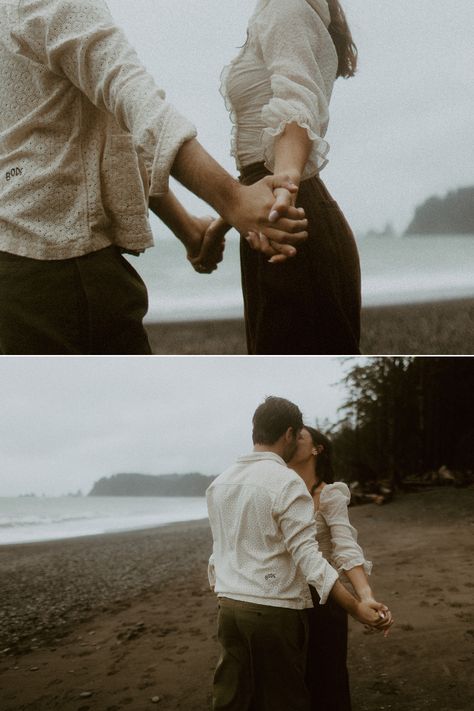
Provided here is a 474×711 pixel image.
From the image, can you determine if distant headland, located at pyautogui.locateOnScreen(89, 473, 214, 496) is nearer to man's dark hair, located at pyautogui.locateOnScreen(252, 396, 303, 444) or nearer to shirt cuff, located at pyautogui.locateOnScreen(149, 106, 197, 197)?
man's dark hair, located at pyautogui.locateOnScreen(252, 396, 303, 444)

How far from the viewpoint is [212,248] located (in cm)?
162

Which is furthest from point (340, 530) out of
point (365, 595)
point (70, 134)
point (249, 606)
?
point (70, 134)

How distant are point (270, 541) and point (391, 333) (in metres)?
0.56

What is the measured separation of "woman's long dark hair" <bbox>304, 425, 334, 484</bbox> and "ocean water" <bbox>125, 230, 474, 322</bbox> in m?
0.32

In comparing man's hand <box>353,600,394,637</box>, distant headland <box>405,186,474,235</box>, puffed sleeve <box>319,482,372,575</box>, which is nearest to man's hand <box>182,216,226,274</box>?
distant headland <box>405,186,474,235</box>

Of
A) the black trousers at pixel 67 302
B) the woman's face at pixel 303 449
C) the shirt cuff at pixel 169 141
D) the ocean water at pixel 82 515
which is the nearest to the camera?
the shirt cuff at pixel 169 141

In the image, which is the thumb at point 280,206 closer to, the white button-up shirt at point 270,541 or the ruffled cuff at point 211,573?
the white button-up shirt at point 270,541

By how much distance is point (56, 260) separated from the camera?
1262mm

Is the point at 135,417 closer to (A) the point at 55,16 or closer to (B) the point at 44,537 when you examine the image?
(B) the point at 44,537

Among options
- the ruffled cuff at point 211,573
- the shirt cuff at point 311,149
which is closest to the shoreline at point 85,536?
the ruffled cuff at point 211,573

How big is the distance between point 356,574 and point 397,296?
62 cm

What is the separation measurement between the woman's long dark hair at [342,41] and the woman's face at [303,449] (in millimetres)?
785

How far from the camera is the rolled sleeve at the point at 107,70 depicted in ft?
3.39

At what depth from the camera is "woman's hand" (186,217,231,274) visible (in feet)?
5.24
